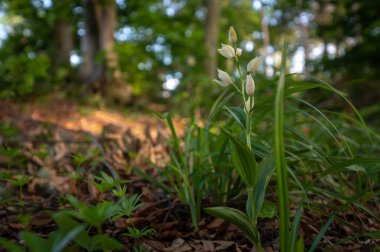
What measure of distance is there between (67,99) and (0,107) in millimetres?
1733

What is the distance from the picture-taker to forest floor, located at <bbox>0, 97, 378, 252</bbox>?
1.13 m

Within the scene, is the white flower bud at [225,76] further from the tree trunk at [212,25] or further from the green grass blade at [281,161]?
the tree trunk at [212,25]

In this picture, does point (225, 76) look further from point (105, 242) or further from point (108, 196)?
point (108, 196)

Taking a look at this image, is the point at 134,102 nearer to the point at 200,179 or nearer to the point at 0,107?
the point at 0,107

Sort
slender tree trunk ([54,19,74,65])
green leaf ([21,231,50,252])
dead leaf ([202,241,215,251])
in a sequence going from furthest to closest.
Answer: slender tree trunk ([54,19,74,65]) < dead leaf ([202,241,215,251]) < green leaf ([21,231,50,252])

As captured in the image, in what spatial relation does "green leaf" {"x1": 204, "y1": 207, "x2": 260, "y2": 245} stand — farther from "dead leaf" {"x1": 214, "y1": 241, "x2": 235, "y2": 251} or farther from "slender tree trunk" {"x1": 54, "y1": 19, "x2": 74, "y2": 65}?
"slender tree trunk" {"x1": 54, "y1": 19, "x2": 74, "y2": 65}

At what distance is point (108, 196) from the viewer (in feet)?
5.08

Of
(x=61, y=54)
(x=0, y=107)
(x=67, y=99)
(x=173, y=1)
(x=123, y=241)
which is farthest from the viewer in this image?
(x=173, y=1)

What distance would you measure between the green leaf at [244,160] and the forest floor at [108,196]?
306mm

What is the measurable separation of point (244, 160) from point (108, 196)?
91cm

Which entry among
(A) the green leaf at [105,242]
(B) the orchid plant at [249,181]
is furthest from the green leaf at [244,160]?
(A) the green leaf at [105,242]

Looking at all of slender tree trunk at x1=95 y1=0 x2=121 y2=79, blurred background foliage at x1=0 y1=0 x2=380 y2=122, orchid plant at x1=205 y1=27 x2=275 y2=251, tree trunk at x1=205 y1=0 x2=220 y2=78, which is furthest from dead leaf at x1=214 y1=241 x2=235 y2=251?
tree trunk at x1=205 y1=0 x2=220 y2=78

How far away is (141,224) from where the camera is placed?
49.6 inches

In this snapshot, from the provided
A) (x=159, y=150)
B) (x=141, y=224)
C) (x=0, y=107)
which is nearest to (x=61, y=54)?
(x=0, y=107)
